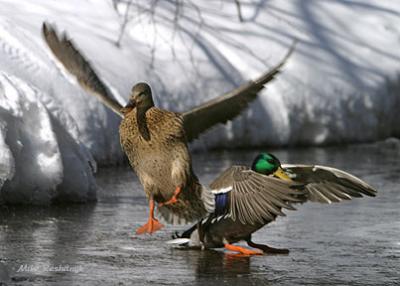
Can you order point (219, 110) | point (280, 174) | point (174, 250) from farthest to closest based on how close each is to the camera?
1. point (219, 110)
2. point (174, 250)
3. point (280, 174)

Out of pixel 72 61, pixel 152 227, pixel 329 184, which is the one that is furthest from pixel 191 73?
pixel 152 227

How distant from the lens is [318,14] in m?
19.0

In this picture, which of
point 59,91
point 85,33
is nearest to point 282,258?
point 59,91

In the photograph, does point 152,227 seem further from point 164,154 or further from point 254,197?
point 254,197

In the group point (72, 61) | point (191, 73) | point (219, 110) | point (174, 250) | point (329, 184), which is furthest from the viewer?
point (191, 73)

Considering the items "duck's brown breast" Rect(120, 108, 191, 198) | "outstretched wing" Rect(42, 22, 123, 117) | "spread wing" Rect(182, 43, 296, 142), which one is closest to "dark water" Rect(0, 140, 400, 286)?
"duck's brown breast" Rect(120, 108, 191, 198)

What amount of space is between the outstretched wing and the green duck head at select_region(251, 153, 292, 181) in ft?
4.36

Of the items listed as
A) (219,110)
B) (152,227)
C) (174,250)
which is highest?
(219,110)

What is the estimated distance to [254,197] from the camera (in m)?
7.92

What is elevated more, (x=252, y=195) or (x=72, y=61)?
(x=72, y=61)

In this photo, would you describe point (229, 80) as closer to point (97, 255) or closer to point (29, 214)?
point (29, 214)

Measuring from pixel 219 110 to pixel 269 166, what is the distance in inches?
23.8

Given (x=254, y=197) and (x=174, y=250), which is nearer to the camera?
(x=254, y=197)

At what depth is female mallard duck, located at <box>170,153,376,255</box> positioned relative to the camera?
7.87 metres
